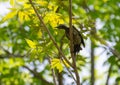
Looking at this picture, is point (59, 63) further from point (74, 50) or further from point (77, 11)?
point (77, 11)

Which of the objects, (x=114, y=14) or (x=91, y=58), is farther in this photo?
(x=91, y=58)

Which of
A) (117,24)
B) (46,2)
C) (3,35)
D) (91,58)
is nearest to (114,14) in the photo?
(117,24)

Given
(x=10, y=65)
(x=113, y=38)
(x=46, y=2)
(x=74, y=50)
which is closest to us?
(x=74, y=50)

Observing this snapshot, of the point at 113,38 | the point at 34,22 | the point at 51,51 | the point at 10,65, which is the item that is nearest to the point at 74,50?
the point at 51,51

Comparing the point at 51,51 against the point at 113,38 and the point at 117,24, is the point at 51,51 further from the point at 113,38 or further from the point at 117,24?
the point at 117,24

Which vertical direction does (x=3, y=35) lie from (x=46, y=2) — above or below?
above

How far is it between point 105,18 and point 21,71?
152cm

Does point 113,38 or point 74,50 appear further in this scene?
point 113,38

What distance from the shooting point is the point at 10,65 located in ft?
15.5

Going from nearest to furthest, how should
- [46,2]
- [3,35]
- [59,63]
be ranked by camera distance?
[59,63]
[46,2]
[3,35]

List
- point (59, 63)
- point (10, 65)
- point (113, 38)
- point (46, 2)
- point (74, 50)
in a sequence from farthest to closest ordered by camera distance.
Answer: point (10, 65) → point (113, 38) → point (46, 2) → point (59, 63) → point (74, 50)

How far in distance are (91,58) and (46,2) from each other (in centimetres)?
289

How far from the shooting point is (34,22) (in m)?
2.15

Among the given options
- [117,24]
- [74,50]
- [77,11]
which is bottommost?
[74,50]
